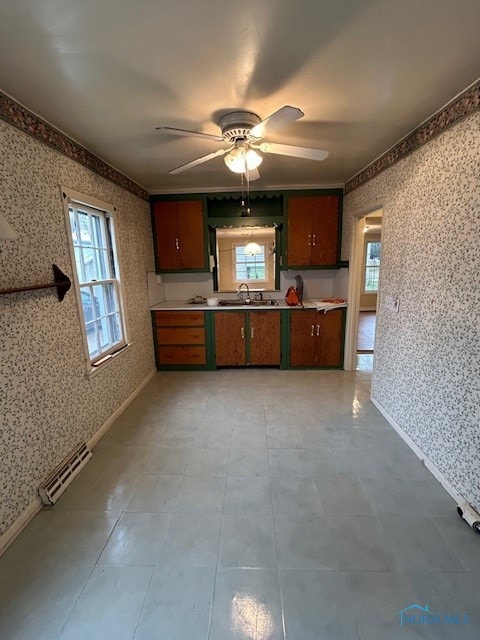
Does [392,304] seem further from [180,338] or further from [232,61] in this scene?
[180,338]

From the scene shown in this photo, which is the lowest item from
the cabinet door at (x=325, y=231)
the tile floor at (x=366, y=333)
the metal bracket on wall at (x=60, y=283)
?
the tile floor at (x=366, y=333)

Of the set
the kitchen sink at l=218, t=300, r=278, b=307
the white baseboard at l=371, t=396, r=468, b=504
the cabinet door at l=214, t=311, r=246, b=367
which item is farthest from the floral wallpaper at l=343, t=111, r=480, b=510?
the cabinet door at l=214, t=311, r=246, b=367

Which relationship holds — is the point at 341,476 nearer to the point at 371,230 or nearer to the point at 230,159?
the point at 230,159

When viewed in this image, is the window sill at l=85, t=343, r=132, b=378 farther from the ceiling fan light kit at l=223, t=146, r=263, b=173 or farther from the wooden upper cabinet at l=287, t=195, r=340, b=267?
the wooden upper cabinet at l=287, t=195, r=340, b=267

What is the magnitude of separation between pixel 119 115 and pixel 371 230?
6.57 meters

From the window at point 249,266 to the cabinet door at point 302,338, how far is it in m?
0.83

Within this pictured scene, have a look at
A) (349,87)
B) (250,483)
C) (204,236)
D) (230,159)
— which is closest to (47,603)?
(250,483)

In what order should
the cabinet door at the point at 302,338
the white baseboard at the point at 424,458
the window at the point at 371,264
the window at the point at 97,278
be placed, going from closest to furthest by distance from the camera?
the white baseboard at the point at 424,458 < the window at the point at 97,278 < the cabinet door at the point at 302,338 < the window at the point at 371,264

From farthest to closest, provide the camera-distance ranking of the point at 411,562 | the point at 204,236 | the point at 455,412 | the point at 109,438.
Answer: the point at 204,236, the point at 109,438, the point at 455,412, the point at 411,562

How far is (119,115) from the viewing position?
1814 millimetres

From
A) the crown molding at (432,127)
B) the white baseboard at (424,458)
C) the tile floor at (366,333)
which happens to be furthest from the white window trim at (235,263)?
the white baseboard at (424,458)

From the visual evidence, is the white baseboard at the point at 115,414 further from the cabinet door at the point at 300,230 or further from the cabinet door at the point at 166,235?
the cabinet door at the point at 300,230

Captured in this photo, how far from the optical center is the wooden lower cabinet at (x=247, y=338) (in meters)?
3.76

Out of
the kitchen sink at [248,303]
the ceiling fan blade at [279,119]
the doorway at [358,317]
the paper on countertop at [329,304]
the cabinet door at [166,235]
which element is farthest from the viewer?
the kitchen sink at [248,303]
